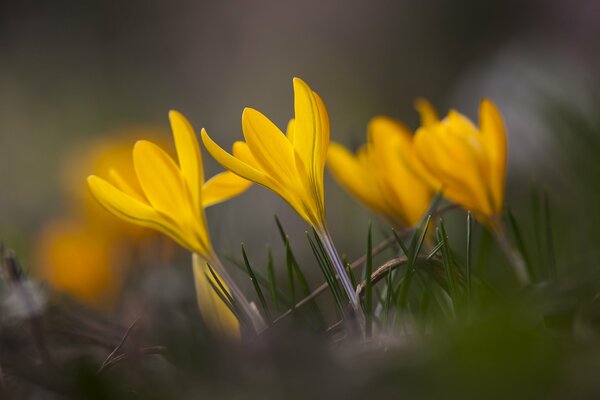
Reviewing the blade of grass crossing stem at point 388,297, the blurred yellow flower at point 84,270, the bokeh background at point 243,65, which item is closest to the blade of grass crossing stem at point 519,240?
the blade of grass crossing stem at point 388,297

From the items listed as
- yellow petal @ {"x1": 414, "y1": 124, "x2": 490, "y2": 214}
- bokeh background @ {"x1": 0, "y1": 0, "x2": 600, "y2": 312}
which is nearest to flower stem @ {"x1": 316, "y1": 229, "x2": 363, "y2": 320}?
yellow petal @ {"x1": 414, "y1": 124, "x2": 490, "y2": 214}

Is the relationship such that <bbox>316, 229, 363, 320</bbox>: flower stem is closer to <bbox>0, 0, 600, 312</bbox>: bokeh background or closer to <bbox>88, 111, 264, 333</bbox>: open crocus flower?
<bbox>88, 111, 264, 333</bbox>: open crocus flower

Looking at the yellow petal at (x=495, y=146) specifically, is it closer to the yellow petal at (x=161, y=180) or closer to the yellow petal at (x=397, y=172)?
the yellow petal at (x=397, y=172)

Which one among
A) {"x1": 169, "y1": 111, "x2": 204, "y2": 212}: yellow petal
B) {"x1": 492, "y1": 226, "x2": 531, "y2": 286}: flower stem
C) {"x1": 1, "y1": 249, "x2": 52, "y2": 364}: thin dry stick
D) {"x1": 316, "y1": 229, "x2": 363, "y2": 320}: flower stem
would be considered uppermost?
{"x1": 169, "y1": 111, "x2": 204, "y2": 212}: yellow petal

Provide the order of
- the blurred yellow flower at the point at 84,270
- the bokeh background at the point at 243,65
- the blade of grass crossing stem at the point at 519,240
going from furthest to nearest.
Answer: the bokeh background at the point at 243,65, the blurred yellow flower at the point at 84,270, the blade of grass crossing stem at the point at 519,240

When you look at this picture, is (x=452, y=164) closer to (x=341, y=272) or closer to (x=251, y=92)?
(x=341, y=272)

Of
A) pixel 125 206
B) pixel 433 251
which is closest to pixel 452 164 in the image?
pixel 433 251

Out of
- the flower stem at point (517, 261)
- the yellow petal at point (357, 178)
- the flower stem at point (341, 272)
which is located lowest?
the flower stem at point (517, 261)
